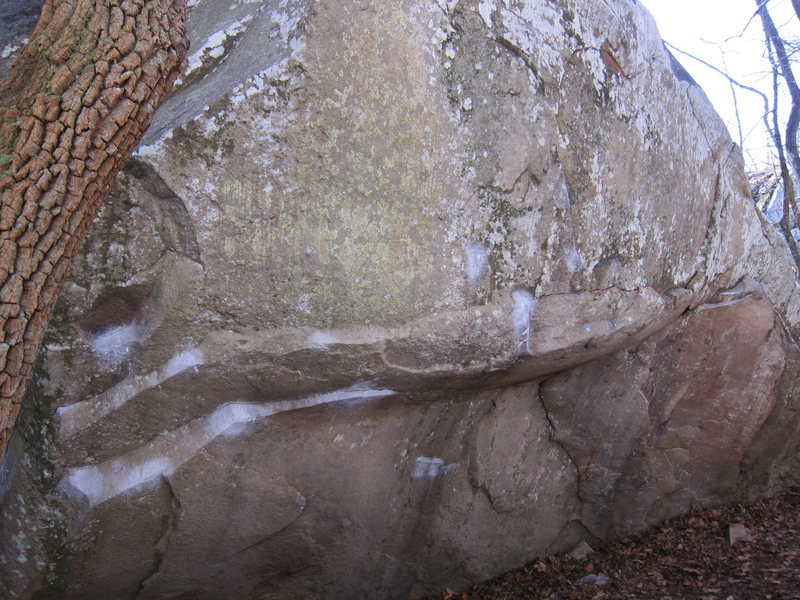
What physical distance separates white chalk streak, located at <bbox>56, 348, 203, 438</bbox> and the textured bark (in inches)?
29.0

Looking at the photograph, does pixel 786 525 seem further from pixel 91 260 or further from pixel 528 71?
A: pixel 91 260

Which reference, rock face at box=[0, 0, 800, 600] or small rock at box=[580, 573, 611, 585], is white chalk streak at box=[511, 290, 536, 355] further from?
small rock at box=[580, 573, 611, 585]

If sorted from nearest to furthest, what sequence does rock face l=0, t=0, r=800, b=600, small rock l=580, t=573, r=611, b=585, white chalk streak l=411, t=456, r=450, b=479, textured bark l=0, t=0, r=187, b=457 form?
textured bark l=0, t=0, r=187, b=457 → rock face l=0, t=0, r=800, b=600 → white chalk streak l=411, t=456, r=450, b=479 → small rock l=580, t=573, r=611, b=585

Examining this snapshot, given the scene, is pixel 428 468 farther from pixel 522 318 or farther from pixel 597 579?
pixel 597 579

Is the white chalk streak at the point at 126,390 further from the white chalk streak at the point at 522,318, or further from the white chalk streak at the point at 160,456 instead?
the white chalk streak at the point at 522,318

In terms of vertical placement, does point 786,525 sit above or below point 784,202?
below

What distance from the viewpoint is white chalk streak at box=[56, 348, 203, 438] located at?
2.50 m

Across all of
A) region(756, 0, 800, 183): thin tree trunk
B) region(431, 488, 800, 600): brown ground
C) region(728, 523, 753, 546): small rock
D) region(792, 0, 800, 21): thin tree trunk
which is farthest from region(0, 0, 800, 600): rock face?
region(792, 0, 800, 21): thin tree trunk

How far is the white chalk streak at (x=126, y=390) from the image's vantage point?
2.50 metres

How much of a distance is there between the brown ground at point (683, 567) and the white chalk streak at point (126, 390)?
5.59 feet

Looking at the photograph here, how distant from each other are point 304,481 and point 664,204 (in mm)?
1956

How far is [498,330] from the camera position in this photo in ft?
9.12

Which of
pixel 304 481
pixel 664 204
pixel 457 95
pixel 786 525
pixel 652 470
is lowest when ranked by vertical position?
pixel 786 525

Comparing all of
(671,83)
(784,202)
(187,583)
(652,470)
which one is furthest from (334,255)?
(784,202)
